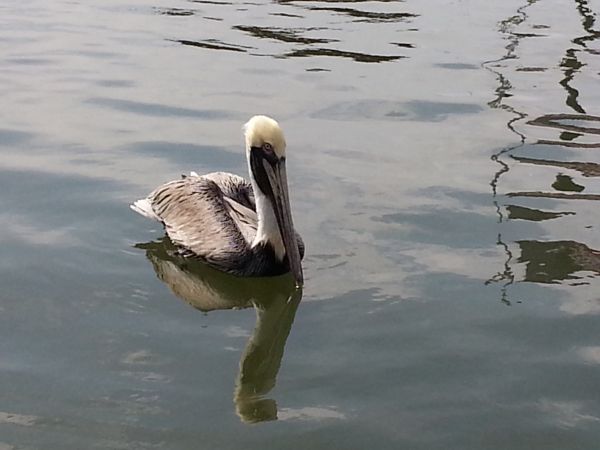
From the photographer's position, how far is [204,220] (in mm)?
5414

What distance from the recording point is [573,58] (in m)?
9.54

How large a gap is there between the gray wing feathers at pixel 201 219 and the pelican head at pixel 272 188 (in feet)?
0.55

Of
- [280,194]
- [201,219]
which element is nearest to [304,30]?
[201,219]

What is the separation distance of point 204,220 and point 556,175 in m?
2.23

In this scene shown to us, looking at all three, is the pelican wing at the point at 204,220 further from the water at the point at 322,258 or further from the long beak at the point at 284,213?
the long beak at the point at 284,213

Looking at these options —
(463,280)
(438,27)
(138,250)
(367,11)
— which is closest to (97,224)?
(138,250)

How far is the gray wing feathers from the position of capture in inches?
204

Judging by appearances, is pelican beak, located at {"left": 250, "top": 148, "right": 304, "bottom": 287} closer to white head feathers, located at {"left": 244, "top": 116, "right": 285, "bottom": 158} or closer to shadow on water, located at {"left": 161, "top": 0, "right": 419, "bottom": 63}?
white head feathers, located at {"left": 244, "top": 116, "right": 285, "bottom": 158}

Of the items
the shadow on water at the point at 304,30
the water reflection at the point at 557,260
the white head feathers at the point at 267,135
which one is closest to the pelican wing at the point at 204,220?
the white head feathers at the point at 267,135

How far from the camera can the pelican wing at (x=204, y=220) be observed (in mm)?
5180

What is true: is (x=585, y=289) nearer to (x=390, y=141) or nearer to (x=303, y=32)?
(x=390, y=141)

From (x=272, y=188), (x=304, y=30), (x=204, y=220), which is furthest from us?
(x=304, y=30)

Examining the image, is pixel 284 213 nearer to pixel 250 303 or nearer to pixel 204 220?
pixel 250 303

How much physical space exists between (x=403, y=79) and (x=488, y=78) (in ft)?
2.29
